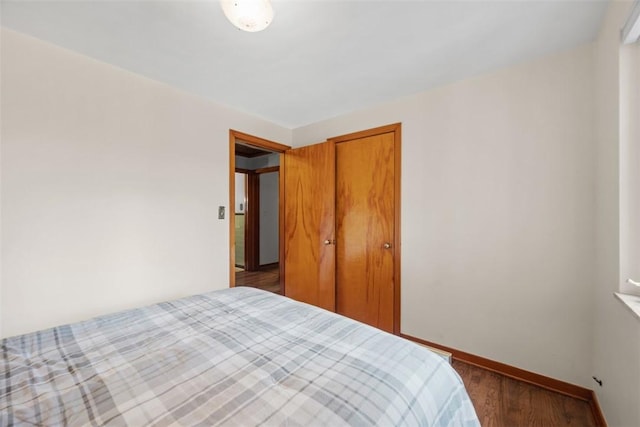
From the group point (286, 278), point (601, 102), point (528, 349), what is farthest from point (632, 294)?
point (286, 278)

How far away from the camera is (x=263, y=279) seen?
4.50 m

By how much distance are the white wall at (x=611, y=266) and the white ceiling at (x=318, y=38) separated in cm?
24

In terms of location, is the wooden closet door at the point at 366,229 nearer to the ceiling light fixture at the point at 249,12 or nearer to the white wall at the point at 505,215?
the white wall at the point at 505,215

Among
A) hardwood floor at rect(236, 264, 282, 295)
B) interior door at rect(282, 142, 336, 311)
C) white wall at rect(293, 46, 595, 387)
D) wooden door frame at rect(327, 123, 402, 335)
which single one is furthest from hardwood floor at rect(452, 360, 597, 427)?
hardwood floor at rect(236, 264, 282, 295)

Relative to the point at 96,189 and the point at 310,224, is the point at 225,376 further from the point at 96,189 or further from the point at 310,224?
the point at 310,224

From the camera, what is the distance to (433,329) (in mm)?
2184

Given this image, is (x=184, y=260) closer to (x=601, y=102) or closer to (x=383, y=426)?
(x=383, y=426)

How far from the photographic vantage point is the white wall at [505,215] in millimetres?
1625

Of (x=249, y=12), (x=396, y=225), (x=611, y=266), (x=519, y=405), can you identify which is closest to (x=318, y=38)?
(x=249, y=12)

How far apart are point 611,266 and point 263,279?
4.15 m

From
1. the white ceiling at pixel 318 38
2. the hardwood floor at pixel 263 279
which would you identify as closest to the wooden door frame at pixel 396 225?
the white ceiling at pixel 318 38

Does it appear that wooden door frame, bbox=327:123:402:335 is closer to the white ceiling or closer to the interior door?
the white ceiling

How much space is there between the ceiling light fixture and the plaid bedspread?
1.44 metres

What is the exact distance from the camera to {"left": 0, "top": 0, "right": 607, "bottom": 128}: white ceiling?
1324mm
